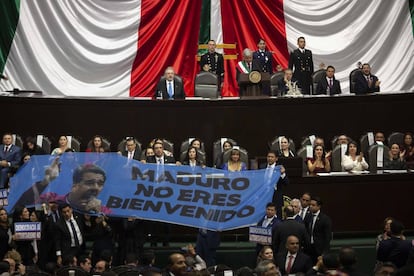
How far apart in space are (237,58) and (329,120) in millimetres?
4736

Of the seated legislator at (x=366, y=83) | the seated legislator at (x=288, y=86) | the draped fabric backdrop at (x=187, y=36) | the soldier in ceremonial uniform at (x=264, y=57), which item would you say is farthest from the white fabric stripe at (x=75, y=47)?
the seated legislator at (x=366, y=83)

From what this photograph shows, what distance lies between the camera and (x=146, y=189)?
14836 mm

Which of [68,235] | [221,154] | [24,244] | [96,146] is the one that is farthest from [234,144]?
[24,244]

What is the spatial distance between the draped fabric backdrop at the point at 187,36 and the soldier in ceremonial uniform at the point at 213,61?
1.62 meters

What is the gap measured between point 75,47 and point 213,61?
3.48 m

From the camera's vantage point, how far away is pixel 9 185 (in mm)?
14828

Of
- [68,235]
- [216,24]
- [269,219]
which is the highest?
[216,24]

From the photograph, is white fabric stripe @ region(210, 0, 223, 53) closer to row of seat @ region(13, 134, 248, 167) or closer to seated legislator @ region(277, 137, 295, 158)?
row of seat @ region(13, 134, 248, 167)

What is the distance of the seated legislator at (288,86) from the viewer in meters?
18.6

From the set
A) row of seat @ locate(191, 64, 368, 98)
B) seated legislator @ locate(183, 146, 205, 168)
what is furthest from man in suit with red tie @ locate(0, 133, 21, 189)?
row of seat @ locate(191, 64, 368, 98)

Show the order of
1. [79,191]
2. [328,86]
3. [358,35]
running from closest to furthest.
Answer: [79,191] < [328,86] < [358,35]

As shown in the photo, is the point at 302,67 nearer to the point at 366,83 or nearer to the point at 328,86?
the point at 328,86

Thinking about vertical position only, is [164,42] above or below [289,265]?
above

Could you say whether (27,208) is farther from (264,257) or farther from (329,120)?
(329,120)
